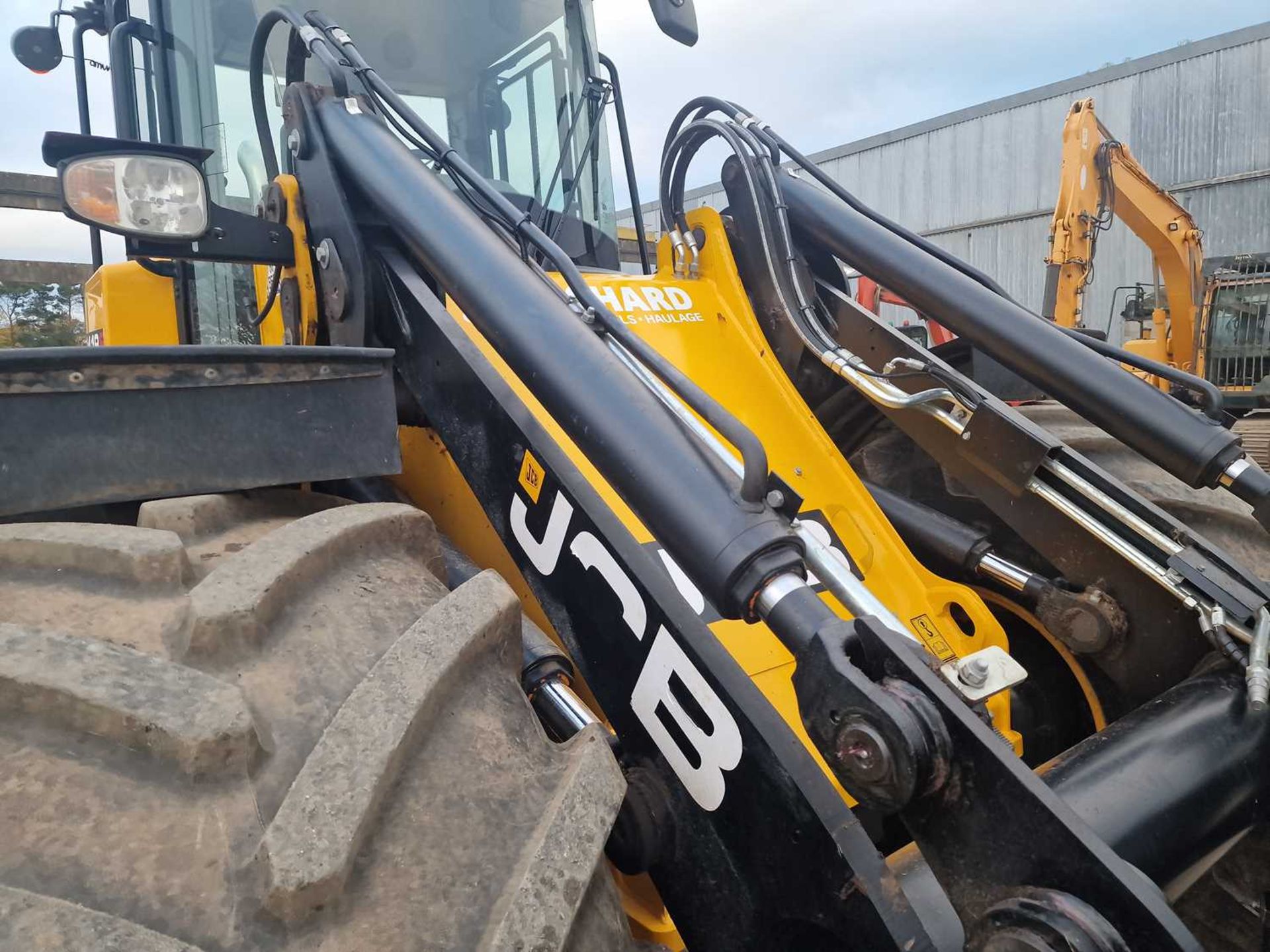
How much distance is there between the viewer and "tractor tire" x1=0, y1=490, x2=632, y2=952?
77 cm

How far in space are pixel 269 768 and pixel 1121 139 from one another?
2310cm

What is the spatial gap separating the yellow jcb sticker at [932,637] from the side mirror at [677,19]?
1.67 m

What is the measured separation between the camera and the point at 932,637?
6.30ft

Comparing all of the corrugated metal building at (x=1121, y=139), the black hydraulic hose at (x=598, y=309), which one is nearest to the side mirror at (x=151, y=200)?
the black hydraulic hose at (x=598, y=309)

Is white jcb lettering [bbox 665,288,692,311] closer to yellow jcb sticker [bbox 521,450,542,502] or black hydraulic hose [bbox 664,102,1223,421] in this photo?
black hydraulic hose [bbox 664,102,1223,421]

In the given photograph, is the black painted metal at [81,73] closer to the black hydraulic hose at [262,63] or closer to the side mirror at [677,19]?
the black hydraulic hose at [262,63]

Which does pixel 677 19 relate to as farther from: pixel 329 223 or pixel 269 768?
pixel 269 768

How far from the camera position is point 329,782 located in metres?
0.84

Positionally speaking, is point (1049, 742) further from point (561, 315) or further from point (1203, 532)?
point (561, 315)

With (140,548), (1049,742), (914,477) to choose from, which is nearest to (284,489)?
(140,548)

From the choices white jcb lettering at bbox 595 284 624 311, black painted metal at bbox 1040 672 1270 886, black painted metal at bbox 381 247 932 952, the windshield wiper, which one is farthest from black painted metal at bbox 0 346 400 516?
the windshield wiper

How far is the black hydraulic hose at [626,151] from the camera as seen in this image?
2.94 m

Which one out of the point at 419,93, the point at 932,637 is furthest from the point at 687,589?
the point at 419,93

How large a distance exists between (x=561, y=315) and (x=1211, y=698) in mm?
1233
